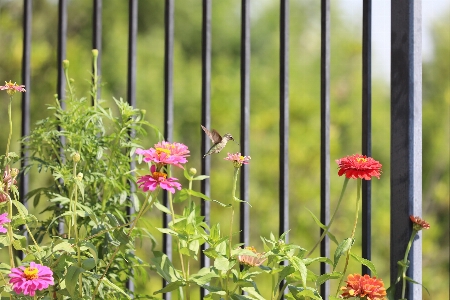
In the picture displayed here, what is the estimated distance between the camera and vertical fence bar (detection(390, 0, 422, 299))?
1434mm

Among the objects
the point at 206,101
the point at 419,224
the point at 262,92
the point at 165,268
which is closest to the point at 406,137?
the point at 419,224

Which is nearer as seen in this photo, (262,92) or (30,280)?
(30,280)

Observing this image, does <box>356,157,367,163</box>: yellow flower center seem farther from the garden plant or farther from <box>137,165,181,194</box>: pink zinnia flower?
<box>137,165,181,194</box>: pink zinnia flower

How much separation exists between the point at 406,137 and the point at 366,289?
359 millimetres

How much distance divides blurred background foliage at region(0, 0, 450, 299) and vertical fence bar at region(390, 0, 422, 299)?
3.13 m

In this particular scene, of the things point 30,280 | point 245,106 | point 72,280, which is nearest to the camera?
point 30,280

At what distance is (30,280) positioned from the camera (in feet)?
3.48

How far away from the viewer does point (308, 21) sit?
7.10 metres

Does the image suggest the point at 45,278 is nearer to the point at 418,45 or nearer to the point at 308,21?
the point at 418,45

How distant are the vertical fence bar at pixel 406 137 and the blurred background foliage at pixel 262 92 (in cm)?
313

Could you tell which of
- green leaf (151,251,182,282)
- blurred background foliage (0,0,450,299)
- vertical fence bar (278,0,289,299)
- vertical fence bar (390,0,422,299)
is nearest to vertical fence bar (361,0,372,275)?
vertical fence bar (390,0,422,299)

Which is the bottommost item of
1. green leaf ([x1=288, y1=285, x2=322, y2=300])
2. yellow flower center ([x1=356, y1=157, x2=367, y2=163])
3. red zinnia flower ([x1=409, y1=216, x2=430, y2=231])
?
green leaf ([x1=288, y1=285, x2=322, y2=300])

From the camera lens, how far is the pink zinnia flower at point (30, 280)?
106cm

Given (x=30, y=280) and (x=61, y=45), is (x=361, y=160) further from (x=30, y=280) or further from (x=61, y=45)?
(x=61, y=45)
